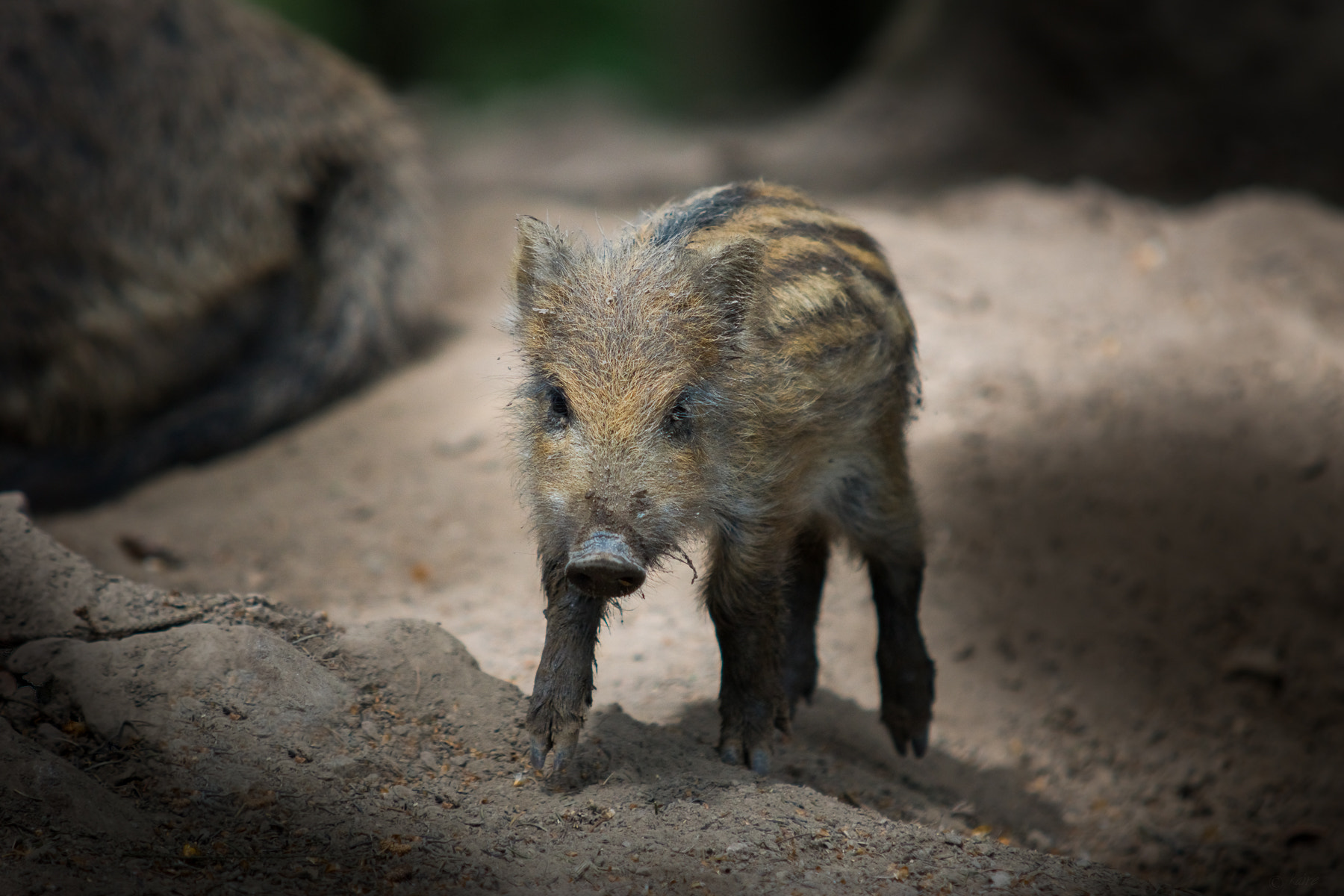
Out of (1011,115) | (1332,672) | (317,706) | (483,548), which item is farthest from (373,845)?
(1011,115)

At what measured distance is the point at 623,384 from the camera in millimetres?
2082

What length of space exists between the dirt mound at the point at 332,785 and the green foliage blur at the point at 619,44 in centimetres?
998

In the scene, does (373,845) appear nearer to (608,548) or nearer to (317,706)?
(317,706)

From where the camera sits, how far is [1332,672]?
3.31m

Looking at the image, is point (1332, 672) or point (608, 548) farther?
point (1332, 672)

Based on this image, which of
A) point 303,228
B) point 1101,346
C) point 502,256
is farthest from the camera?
point 502,256

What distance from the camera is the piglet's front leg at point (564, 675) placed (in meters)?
2.11

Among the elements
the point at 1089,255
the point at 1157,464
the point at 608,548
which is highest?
the point at 1089,255

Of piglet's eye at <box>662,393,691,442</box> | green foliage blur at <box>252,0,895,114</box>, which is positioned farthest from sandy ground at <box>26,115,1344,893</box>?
green foliage blur at <box>252,0,895,114</box>

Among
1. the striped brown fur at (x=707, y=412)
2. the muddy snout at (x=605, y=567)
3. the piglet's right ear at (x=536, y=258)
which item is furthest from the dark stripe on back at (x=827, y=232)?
the muddy snout at (x=605, y=567)

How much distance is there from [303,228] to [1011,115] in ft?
16.0

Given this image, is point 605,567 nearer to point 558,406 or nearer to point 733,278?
point 558,406

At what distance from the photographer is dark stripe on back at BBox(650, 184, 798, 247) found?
2.31m

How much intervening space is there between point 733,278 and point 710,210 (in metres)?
0.27
